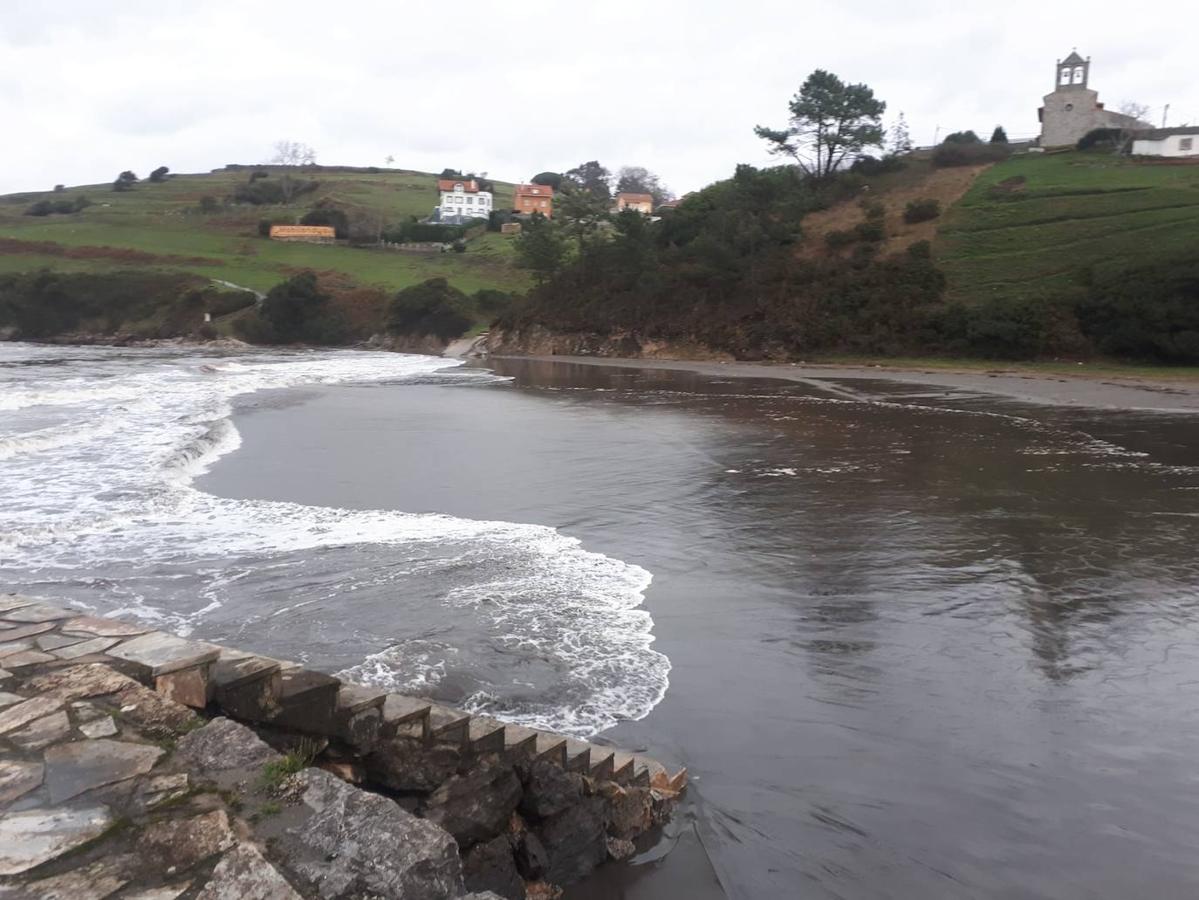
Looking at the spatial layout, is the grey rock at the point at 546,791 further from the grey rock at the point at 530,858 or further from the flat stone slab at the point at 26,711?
the flat stone slab at the point at 26,711

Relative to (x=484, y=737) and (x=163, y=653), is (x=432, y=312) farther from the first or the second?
(x=484, y=737)

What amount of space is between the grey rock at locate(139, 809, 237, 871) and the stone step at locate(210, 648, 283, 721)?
1000mm

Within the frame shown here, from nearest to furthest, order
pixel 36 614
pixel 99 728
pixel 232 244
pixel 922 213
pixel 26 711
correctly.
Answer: pixel 99 728 → pixel 26 711 → pixel 36 614 → pixel 922 213 → pixel 232 244

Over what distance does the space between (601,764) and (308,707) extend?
1698 mm

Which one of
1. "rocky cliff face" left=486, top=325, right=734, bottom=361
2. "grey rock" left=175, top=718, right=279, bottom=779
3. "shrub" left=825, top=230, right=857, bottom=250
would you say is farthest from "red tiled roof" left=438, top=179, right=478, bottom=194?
"grey rock" left=175, top=718, right=279, bottom=779

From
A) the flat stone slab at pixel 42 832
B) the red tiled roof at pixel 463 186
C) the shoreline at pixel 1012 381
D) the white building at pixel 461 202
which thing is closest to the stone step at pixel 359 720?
the flat stone slab at pixel 42 832

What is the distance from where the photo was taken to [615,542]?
10.9 m

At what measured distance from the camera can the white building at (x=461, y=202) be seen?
11550cm

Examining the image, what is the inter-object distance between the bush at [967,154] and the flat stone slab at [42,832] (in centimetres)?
7091

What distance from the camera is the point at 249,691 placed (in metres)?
4.46

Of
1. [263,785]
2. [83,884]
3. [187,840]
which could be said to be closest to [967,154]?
[263,785]

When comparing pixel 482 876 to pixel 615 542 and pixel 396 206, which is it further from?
pixel 396 206

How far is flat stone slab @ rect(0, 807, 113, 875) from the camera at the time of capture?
3.14m

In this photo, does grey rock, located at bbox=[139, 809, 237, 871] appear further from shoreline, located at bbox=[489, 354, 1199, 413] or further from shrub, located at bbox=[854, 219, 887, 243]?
shrub, located at bbox=[854, 219, 887, 243]
